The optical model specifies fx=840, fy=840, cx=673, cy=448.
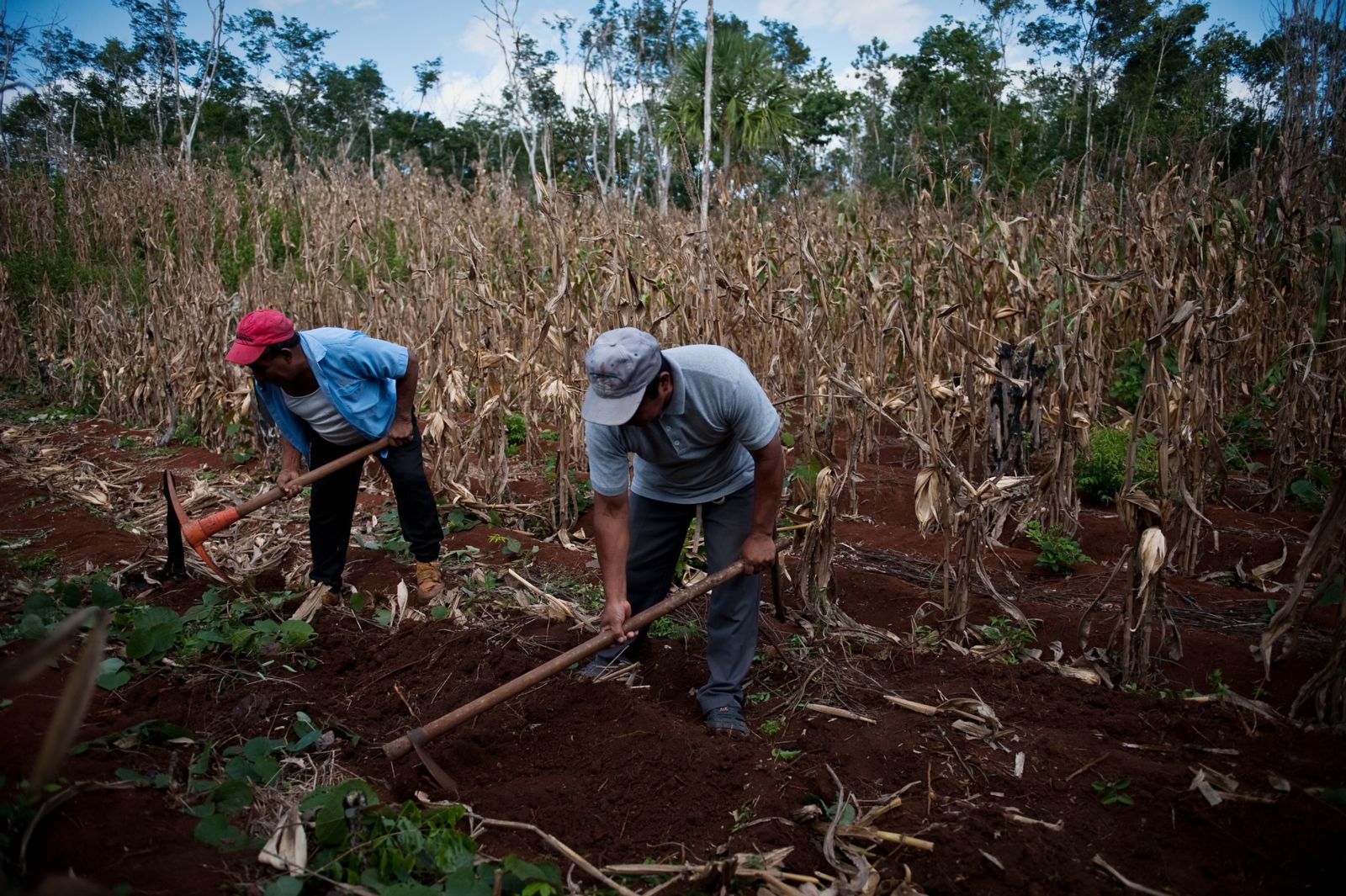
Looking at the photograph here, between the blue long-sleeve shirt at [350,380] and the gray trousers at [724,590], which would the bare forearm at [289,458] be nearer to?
the blue long-sleeve shirt at [350,380]

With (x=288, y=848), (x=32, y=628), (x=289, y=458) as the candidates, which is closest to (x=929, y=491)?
(x=288, y=848)

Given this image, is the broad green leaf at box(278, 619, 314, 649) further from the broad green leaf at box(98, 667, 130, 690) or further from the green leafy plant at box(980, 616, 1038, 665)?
the green leafy plant at box(980, 616, 1038, 665)

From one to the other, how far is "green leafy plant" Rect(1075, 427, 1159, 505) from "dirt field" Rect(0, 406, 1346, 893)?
3.40 ft

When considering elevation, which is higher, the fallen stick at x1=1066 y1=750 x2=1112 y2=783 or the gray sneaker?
the fallen stick at x1=1066 y1=750 x2=1112 y2=783

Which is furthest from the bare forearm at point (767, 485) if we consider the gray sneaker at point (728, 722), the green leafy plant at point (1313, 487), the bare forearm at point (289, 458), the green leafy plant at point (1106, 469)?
the green leafy plant at point (1313, 487)

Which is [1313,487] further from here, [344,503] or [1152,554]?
[344,503]

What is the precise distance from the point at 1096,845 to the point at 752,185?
5.48 m

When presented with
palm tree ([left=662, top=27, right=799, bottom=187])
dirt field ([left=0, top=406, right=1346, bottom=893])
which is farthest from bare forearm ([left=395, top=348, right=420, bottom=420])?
palm tree ([left=662, top=27, right=799, bottom=187])

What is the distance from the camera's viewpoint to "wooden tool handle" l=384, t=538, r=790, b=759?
8.79 feet

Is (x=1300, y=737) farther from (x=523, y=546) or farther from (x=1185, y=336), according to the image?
(x=523, y=546)

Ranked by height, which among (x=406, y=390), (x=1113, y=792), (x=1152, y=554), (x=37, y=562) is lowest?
(x=37, y=562)

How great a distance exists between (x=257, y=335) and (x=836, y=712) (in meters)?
2.74

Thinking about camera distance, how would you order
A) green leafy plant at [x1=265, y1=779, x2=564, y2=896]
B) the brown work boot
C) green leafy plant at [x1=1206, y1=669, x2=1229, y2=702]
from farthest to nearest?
the brown work boot → green leafy plant at [x1=1206, y1=669, x2=1229, y2=702] → green leafy plant at [x1=265, y1=779, x2=564, y2=896]

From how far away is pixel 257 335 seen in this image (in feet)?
11.4
